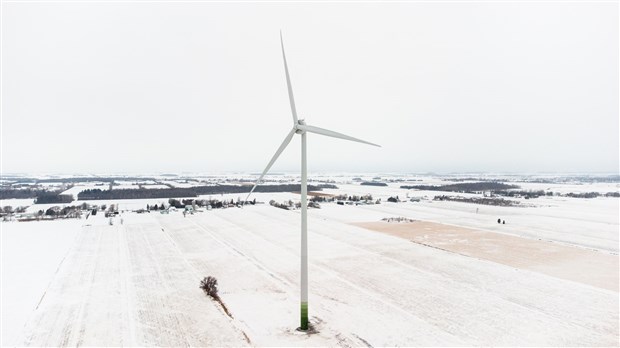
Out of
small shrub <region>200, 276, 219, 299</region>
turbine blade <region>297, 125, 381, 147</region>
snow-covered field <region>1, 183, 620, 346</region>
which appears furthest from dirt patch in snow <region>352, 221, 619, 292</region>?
small shrub <region>200, 276, 219, 299</region>

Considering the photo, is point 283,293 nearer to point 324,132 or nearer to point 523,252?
point 324,132

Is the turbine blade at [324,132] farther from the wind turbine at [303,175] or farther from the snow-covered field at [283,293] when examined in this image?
the snow-covered field at [283,293]

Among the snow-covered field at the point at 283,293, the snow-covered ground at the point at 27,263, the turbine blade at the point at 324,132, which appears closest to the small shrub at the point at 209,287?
the snow-covered field at the point at 283,293

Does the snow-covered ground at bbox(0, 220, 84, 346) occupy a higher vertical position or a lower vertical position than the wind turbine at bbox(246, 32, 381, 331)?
lower

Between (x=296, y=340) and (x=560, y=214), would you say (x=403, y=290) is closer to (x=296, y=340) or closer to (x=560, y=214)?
(x=296, y=340)

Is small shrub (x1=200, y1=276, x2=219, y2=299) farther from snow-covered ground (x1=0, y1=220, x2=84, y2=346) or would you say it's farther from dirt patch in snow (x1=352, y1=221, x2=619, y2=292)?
dirt patch in snow (x1=352, y1=221, x2=619, y2=292)

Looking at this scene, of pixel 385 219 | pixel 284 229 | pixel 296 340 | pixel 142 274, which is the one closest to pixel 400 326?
pixel 296 340
